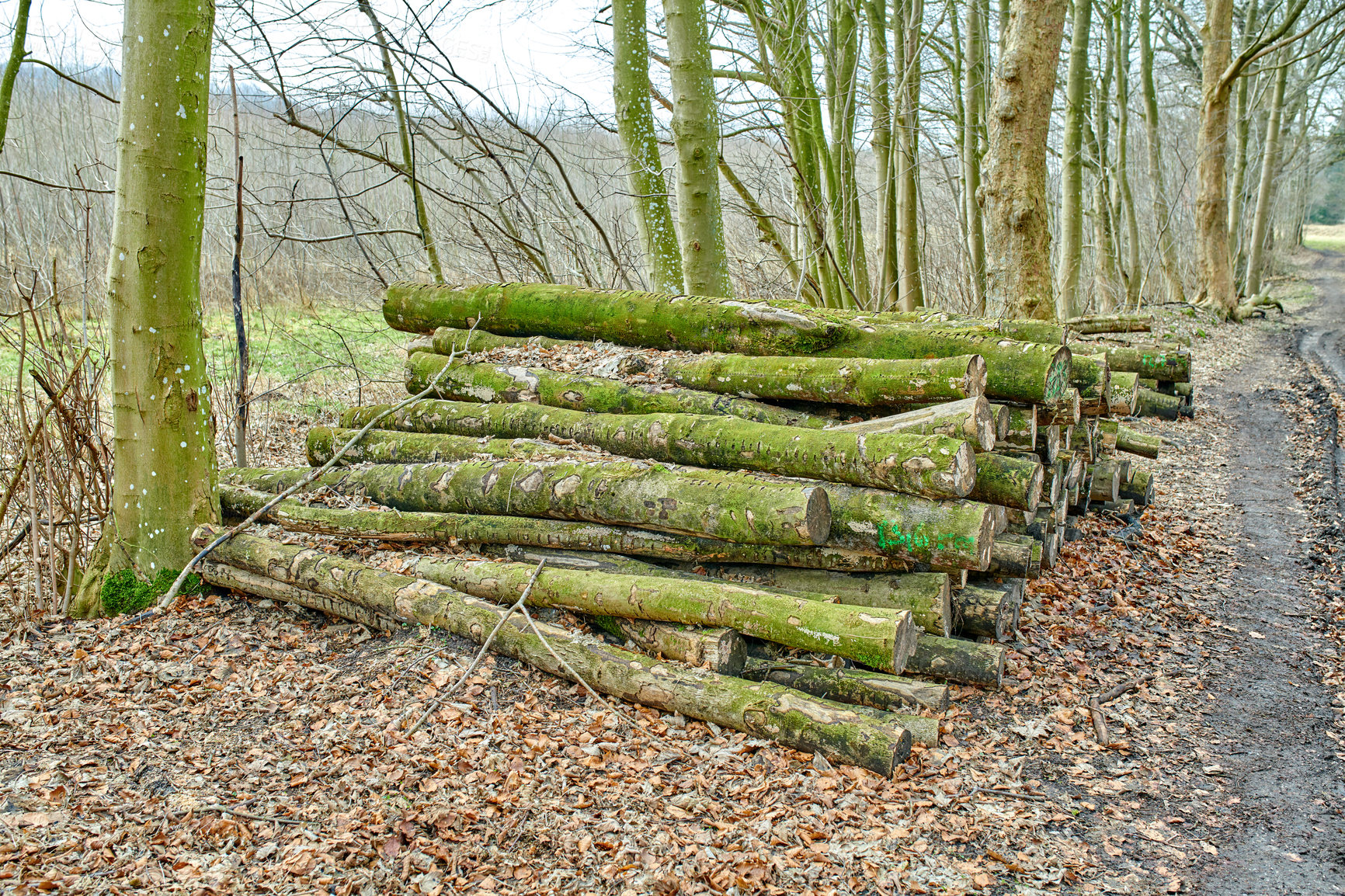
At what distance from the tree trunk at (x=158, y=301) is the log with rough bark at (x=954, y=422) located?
3.96 metres

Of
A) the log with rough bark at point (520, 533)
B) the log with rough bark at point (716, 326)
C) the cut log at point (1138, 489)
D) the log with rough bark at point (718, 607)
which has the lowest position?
the cut log at point (1138, 489)

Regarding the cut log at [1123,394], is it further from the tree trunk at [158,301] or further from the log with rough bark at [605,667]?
the tree trunk at [158,301]

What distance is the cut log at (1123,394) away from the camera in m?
7.94

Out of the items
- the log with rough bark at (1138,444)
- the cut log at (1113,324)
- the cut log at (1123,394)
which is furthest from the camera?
the cut log at (1113,324)

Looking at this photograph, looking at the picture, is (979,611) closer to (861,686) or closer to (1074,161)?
(861,686)

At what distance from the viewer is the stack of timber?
13.6ft

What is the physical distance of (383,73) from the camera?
923 cm

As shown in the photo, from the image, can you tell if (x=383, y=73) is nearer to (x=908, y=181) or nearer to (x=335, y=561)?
(x=335, y=561)

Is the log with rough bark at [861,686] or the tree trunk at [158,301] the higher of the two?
the tree trunk at [158,301]

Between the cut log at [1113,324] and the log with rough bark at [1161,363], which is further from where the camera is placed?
the cut log at [1113,324]

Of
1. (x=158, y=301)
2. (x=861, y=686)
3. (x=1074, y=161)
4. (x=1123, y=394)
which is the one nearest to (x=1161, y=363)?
(x=1123, y=394)

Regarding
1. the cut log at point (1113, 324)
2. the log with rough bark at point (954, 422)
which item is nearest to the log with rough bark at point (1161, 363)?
the cut log at point (1113, 324)

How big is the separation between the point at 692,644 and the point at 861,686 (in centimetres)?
89

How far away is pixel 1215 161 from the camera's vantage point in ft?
63.3
